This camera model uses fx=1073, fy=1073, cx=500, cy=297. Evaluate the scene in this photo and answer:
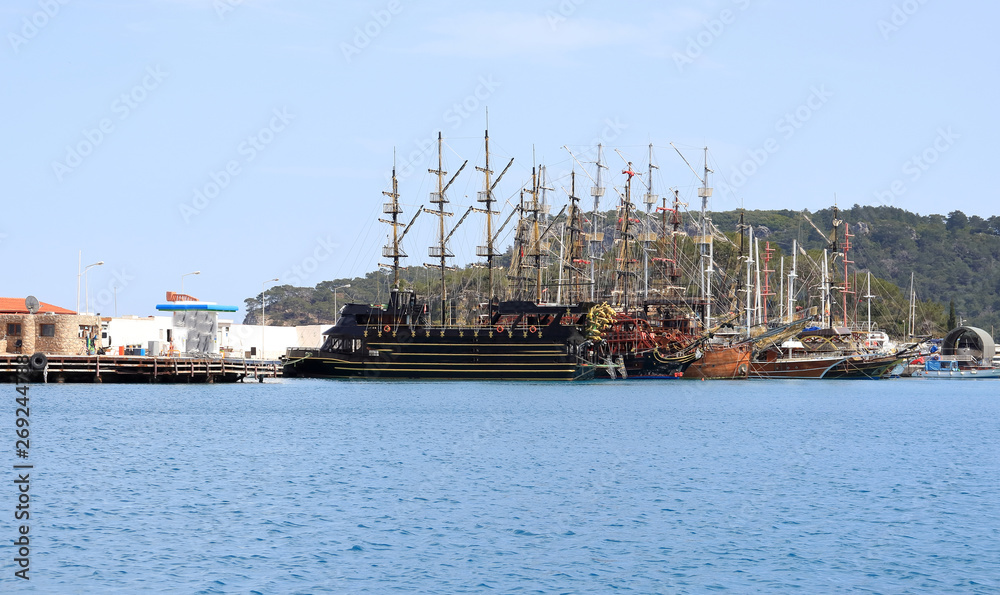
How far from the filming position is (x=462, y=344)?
103938mm

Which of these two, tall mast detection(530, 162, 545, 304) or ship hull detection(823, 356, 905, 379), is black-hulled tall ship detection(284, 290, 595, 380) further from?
ship hull detection(823, 356, 905, 379)

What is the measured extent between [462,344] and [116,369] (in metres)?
32.2

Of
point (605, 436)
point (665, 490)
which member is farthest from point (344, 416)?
point (665, 490)

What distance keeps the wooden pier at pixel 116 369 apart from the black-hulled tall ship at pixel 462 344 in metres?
14.8

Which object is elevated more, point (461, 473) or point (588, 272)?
point (588, 272)

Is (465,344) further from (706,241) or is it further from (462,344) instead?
(706,241)

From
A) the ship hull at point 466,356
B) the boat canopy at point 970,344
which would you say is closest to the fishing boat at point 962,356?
the boat canopy at point 970,344

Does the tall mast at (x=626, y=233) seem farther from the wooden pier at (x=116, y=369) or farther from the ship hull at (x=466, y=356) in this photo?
the wooden pier at (x=116, y=369)

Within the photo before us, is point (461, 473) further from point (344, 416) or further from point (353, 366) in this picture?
point (353, 366)

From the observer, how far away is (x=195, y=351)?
9669 cm

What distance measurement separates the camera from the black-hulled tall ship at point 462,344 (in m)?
103

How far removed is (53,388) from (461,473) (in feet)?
184

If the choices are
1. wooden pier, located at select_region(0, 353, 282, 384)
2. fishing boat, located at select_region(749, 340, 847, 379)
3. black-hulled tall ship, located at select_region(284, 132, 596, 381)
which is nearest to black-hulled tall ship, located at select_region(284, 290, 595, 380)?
black-hulled tall ship, located at select_region(284, 132, 596, 381)

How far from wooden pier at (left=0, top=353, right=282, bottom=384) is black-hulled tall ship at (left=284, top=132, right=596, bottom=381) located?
1483 centimetres
